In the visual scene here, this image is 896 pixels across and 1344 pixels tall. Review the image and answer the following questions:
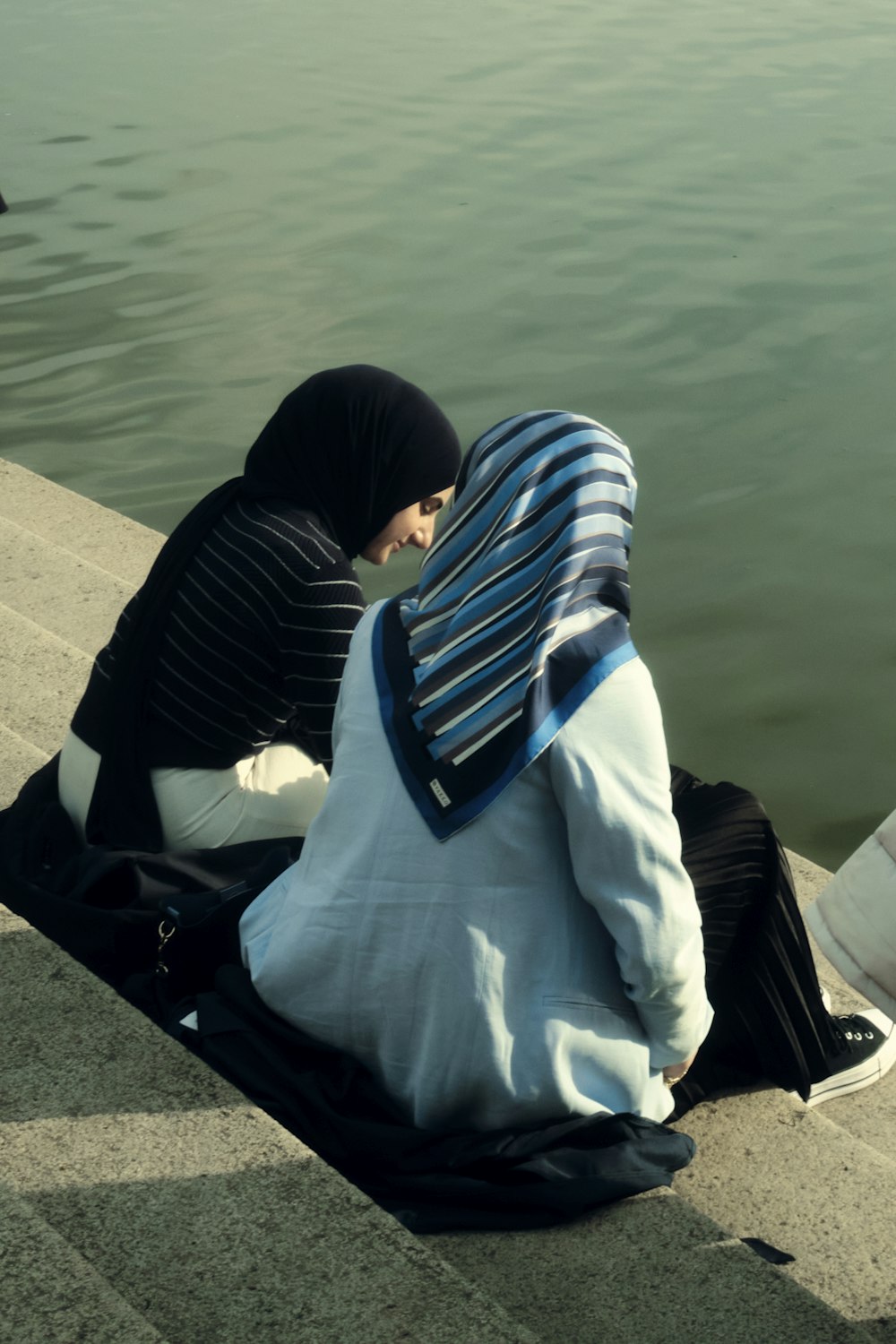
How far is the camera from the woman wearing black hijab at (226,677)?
112 inches

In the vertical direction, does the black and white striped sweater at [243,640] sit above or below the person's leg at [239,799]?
above

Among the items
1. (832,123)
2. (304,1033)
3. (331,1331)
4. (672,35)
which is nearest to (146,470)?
(304,1033)

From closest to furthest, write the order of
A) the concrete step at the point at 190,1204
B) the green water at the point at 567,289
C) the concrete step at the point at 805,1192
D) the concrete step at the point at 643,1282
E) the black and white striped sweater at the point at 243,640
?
the concrete step at the point at 190,1204 → the concrete step at the point at 643,1282 → the concrete step at the point at 805,1192 → the black and white striped sweater at the point at 243,640 → the green water at the point at 567,289

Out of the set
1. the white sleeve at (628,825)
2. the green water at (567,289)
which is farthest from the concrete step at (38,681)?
the green water at (567,289)

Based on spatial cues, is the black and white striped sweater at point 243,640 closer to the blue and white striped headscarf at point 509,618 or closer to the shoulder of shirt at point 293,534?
the shoulder of shirt at point 293,534

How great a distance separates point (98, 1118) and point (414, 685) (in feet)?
2.57

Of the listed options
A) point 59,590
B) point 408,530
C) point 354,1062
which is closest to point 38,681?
point 59,590

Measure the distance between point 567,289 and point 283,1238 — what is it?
8.43 m

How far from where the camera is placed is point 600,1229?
2166mm

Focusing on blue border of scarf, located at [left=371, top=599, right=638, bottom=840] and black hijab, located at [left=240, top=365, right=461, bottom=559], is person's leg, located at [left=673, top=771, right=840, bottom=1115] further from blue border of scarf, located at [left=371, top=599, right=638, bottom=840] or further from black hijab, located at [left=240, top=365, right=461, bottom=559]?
black hijab, located at [left=240, top=365, right=461, bottom=559]

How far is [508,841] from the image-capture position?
2125 mm

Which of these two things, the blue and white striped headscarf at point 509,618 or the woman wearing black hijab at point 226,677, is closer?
the blue and white striped headscarf at point 509,618

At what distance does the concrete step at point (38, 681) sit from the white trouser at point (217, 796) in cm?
67

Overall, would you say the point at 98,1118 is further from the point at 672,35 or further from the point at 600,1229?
the point at 672,35
